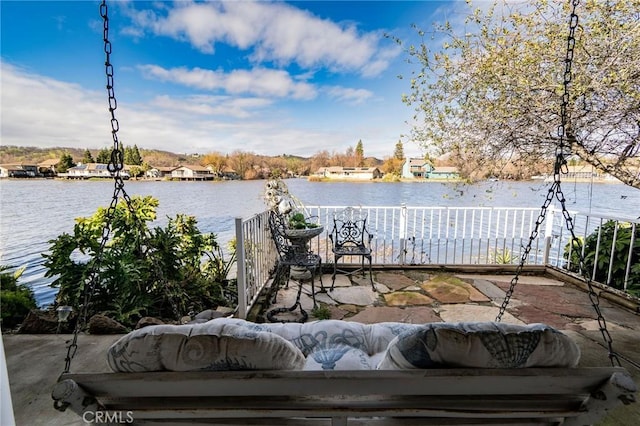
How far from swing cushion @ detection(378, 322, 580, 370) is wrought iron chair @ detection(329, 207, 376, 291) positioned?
9.42 feet

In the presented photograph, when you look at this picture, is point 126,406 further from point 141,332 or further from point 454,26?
point 454,26

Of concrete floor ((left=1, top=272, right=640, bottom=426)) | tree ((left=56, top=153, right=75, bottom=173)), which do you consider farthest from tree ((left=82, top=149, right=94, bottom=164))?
concrete floor ((left=1, top=272, right=640, bottom=426))

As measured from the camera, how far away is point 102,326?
247 centimetres

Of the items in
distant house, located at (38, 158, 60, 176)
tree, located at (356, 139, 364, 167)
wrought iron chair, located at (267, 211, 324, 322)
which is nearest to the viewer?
wrought iron chair, located at (267, 211, 324, 322)

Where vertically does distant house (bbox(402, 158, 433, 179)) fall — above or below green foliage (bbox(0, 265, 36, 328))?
above

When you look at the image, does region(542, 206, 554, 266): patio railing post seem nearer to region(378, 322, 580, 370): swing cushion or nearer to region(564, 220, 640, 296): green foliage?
region(564, 220, 640, 296): green foliage

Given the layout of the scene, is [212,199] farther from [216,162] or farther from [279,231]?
[279,231]

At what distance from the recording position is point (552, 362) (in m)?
0.78

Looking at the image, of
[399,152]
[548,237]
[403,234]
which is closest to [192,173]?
[403,234]

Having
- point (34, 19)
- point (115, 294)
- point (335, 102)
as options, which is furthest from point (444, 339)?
point (335, 102)

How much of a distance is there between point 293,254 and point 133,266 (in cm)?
161

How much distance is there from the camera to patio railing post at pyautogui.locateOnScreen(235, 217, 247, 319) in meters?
2.51

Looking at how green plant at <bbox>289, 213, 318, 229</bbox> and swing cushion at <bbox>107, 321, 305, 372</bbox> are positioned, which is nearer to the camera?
swing cushion at <bbox>107, 321, 305, 372</bbox>

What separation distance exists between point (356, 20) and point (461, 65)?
160 centimetres
